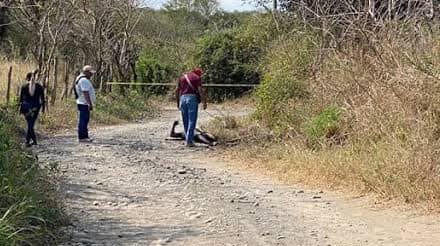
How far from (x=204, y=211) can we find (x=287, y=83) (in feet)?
24.2

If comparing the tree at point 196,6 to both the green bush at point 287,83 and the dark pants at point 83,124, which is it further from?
the dark pants at point 83,124

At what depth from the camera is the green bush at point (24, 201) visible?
21.6ft

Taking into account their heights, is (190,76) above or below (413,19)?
below

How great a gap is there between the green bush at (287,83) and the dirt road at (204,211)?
7.98ft

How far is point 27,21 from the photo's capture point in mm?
23891

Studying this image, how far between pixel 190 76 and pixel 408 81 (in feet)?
19.7

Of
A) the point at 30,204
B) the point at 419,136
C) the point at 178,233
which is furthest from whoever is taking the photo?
the point at 419,136

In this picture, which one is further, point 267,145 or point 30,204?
point 267,145

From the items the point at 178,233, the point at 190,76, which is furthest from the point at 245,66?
the point at 178,233

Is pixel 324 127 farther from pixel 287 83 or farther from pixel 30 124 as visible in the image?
pixel 30 124

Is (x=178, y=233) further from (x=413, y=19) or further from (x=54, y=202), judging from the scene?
(x=413, y=19)

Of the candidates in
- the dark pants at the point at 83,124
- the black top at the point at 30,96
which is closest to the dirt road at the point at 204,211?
the dark pants at the point at 83,124

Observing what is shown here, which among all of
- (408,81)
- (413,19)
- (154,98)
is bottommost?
(154,98)

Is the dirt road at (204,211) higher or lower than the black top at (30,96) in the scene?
lower
